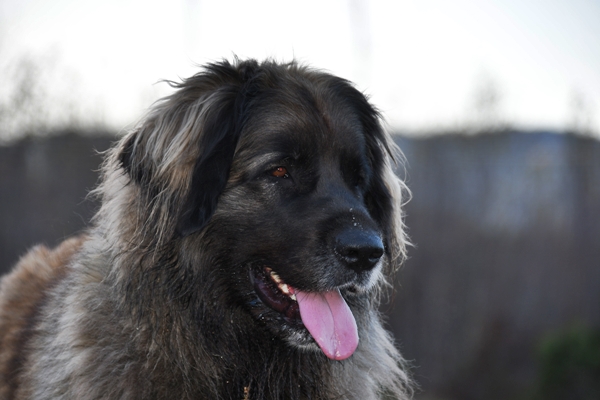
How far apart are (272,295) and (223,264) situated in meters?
0.29

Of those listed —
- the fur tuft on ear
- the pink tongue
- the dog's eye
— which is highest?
the fur tuft on ear

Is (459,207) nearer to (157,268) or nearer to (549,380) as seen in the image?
(549,380)

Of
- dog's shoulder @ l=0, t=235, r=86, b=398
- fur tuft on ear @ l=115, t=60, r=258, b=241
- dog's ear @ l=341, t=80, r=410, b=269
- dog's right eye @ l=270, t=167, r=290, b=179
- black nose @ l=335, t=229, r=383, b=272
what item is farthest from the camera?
dog's ear @ l=341, t=80, r=410, b=269

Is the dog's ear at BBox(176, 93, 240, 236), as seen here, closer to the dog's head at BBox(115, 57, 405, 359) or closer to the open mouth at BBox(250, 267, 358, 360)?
the dog's head at BBox(115, 57, 405, 359)

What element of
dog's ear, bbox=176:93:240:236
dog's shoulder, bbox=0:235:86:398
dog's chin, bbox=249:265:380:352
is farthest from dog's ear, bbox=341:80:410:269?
dog's shoulder, bbox=0:235:86:398

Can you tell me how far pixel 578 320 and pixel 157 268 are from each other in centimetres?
1278

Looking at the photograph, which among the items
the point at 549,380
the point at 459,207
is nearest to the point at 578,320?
the point at 549,380

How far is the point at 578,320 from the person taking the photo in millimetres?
13641

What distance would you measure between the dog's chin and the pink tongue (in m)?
0.04

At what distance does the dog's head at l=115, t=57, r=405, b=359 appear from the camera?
9.96 ft

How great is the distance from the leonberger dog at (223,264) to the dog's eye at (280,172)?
0.04 feet

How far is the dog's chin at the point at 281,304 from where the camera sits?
121 inches

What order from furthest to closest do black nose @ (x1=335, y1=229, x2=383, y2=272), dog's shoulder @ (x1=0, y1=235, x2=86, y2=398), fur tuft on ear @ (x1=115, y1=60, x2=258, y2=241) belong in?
1. dog's shoulder @ (x1=0, y1=235, x2=86, y2=398)
2. fur tuft on ear @ (x1=115, y1=60, x2=258, y2=241)
3. black nose @ (x1=335, y1=229, x2=383, y2=272)

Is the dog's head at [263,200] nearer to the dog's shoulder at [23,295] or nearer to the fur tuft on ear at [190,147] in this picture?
the fur tuft on ear at [190,147]
